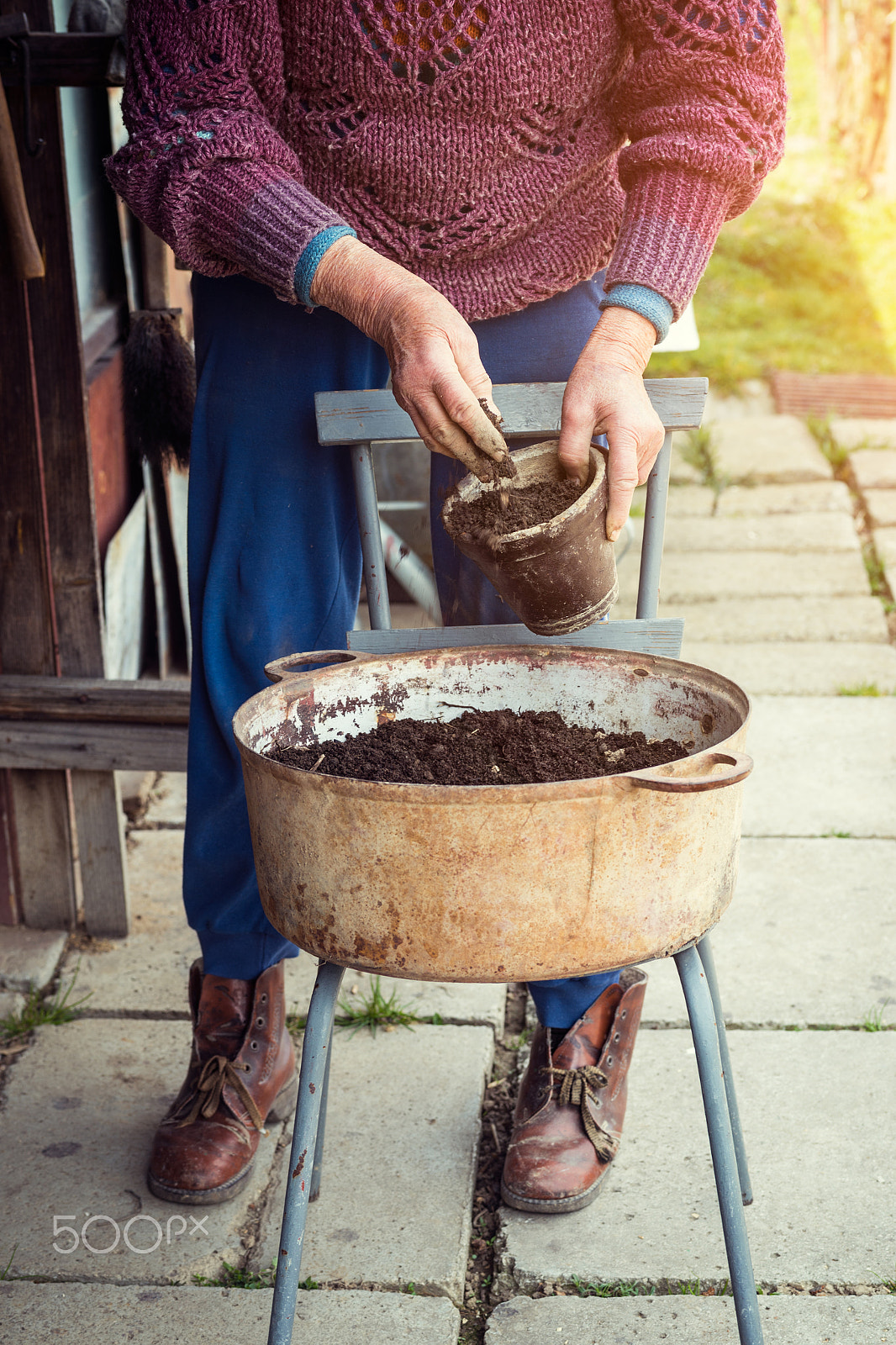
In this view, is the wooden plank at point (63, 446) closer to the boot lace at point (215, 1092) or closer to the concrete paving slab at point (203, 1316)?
the boot lace at point (215, 1092)

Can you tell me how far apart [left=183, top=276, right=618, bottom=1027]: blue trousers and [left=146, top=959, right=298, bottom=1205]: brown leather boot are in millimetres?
51

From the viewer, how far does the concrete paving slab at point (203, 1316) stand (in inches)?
61.7

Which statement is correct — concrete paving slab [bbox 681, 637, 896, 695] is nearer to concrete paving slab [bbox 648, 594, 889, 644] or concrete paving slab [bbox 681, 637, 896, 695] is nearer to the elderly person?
concrete paving slab [bbox 648, 594, 889, 644]

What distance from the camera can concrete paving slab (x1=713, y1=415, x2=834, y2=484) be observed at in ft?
17.5

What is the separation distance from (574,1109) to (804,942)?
2.65 feet

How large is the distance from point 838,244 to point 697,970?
8689mm

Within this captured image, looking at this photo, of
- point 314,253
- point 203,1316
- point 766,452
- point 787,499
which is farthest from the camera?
point 766,452

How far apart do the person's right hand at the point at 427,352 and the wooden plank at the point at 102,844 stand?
133cm

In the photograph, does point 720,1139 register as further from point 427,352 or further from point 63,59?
point 63,59

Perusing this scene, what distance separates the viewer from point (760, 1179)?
1.84 meters

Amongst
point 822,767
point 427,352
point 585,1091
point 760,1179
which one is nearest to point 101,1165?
point 585,1091

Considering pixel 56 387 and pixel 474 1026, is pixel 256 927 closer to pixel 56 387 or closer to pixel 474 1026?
pixel 474 1026

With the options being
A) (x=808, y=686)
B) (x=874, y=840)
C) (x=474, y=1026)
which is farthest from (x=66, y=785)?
(x=808, y=686)

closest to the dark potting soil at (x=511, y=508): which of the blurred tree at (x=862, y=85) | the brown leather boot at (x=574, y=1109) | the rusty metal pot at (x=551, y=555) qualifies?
the rusty metal pot at (x=551, y=555)
